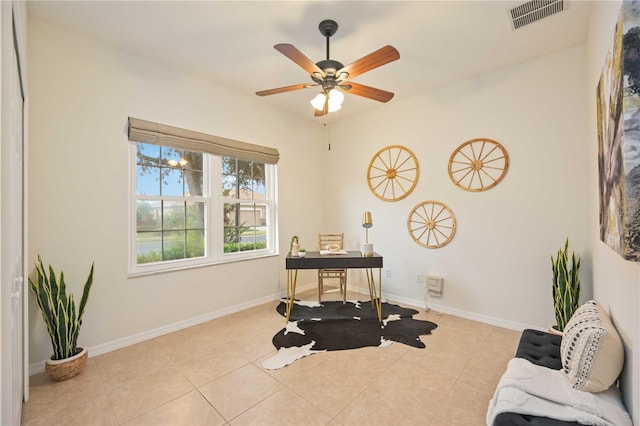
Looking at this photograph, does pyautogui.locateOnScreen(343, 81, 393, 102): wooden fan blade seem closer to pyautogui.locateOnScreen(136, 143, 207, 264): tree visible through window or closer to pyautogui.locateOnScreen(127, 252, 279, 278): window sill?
pyautogui.locateOnScreen(136, 143, 207, 264): tree visible through window

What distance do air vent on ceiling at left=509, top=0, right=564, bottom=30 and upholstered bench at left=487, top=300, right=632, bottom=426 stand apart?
90.8 inches

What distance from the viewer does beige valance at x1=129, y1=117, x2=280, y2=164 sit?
9.12 ft

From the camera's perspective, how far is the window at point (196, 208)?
2.95 meters

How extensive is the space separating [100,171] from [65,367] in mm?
1649

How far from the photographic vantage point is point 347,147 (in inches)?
181

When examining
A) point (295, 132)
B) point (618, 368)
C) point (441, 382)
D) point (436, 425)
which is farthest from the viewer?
point (295, 132)

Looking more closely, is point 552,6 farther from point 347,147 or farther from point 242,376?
point 242,376

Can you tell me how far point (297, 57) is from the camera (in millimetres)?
2014

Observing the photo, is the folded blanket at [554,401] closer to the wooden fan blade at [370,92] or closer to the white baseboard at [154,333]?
the wooden fan blade at [370,92]

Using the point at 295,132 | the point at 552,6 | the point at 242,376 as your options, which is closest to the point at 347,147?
the point at 295,132

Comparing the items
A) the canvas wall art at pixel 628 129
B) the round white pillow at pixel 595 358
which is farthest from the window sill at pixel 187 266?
the canvas wall art at pixel 628 129

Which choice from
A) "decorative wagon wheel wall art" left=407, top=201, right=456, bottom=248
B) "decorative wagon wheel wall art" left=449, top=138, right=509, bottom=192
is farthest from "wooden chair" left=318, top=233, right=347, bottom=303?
"decorative wagon wheel wall art" left=449, top=138, right=509, bottom=192

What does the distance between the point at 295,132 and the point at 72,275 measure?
10.7 feet

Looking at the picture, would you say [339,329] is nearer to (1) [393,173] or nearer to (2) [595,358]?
(2) [595,358]
